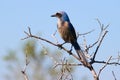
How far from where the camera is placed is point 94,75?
441 cm

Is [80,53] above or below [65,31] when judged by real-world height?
above

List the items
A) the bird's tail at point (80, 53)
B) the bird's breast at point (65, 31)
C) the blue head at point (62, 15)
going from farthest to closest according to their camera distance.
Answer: the bird's breast at point (65, 31), the blue head at point (62, 15), the bird's tail at point (80, 53)

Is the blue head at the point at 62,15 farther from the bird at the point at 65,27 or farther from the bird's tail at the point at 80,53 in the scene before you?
the bird's tail at the point at 80,53

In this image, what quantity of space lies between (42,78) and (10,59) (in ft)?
4.23

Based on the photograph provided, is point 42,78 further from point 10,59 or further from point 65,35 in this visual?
point 65,35

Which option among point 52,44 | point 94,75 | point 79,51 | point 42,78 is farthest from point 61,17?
point 42,78

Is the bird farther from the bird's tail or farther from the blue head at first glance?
the bird's tail

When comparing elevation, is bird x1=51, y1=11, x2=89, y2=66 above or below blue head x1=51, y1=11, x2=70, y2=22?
below

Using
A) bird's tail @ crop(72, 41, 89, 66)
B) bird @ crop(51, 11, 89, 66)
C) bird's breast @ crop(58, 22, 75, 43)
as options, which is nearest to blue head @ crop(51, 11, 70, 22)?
bird @ crop(51, 11, 89, 66)

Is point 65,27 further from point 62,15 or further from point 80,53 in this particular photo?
point 80,53

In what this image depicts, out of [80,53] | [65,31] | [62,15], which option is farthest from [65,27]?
[80,53]

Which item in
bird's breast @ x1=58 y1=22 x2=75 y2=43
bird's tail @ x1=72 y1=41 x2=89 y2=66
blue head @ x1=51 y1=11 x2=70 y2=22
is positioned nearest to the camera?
bird's tail @ x1=72 y1=41 x2=89 y2=66

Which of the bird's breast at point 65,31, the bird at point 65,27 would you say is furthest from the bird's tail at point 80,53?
the bird's breast at point 65,31

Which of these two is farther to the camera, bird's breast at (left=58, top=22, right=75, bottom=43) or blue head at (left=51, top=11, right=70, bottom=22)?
bird's breast at (left=58, top=22, right=75, bottom=43)
